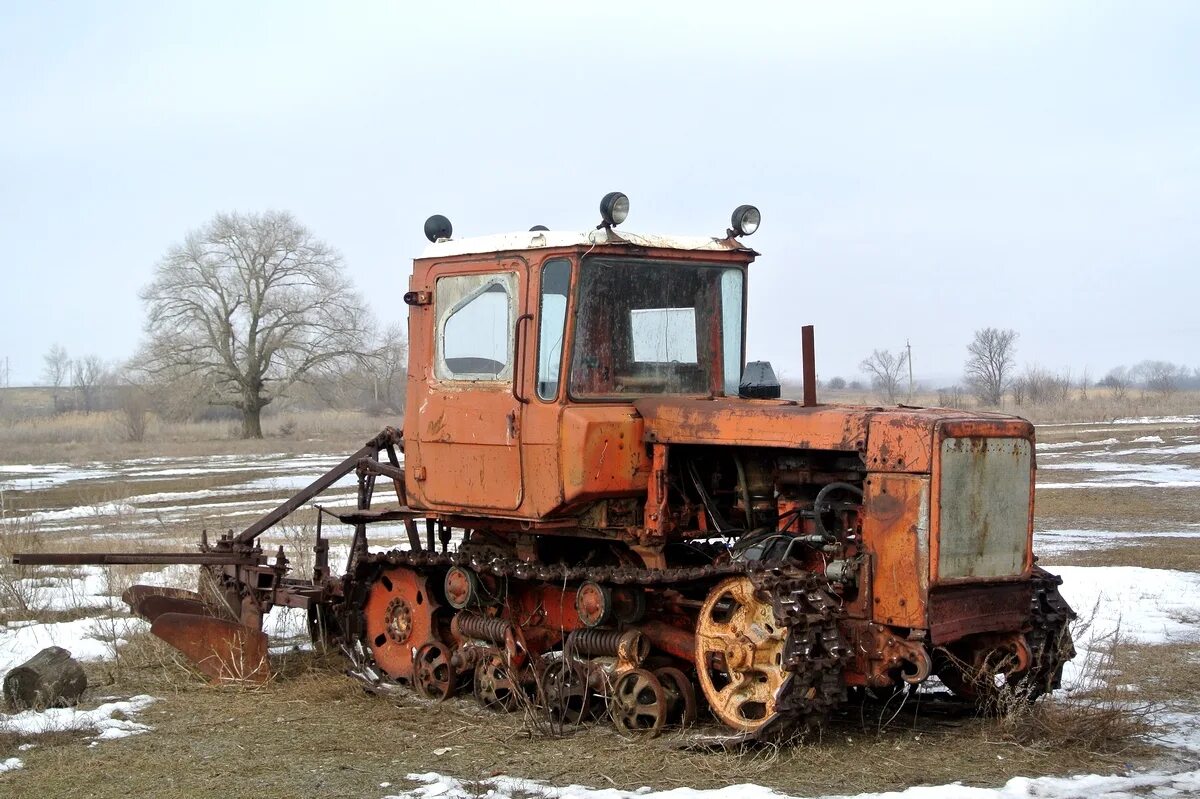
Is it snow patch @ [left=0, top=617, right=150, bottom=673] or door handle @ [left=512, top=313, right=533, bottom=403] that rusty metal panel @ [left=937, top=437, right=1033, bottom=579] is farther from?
snow patch @ [left=0, top=617, right=150, bottom=673]

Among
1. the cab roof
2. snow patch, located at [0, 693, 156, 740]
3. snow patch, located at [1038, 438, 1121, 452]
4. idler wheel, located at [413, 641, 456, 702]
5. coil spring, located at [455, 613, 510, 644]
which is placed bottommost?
snow patch, located at [0, 693, 156, 740]

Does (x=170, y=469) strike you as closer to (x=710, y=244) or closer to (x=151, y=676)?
(x=151, y=676)

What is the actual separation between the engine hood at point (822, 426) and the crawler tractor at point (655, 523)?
16 mm

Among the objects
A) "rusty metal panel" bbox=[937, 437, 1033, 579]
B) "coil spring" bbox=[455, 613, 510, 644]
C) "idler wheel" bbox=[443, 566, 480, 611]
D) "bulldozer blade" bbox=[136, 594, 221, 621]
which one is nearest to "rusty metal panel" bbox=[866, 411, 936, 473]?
"rusty metal panel" bbox=[937, 437, 1033, 579]

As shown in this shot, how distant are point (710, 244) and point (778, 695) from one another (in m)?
3.06

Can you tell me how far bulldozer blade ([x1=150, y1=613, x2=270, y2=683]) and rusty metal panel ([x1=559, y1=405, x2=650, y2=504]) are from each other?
2930 mm

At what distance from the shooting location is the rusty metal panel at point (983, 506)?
22.7ft

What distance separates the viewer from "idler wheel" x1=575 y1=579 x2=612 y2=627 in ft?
25.7

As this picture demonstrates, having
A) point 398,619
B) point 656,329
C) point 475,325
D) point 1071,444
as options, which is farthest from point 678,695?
point 1071,444

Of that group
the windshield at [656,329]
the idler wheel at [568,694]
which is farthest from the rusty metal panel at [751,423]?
the idler wheel at [568,694]

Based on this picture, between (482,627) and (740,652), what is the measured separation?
7.12 ft

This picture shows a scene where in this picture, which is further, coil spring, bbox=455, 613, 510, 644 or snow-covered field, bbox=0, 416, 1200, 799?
coil spring, bbox=455, 613, 510, 644

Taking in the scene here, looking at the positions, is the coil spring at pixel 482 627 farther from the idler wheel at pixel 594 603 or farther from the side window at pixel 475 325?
the side window at pixel 475 325

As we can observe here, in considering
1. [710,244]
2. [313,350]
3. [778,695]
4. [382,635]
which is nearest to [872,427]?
[778,695]
